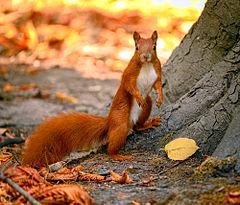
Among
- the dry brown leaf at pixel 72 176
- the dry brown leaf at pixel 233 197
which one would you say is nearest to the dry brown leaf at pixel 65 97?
the dry brown leaf at pixel 72 176

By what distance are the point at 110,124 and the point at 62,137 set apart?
39 cm

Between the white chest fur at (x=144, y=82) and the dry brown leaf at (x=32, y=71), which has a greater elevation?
the white chest fur at (x=144, y=82)

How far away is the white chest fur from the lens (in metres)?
2.91

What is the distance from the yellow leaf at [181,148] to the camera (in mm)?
2414

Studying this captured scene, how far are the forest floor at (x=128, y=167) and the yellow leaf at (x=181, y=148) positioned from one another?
4 cm

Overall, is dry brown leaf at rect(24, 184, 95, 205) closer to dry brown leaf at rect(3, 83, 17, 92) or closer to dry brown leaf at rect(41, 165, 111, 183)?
dry brown leaf at rect(41, 165, 111, 183)

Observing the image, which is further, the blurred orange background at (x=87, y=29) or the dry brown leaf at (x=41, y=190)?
the blurred orange background at (x=87, y=29)

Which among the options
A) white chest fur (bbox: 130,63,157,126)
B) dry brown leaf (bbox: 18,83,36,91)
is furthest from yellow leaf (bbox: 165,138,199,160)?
dry brown leaf (bbox: 18,83,36,91)

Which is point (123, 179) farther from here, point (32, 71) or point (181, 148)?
point (32, 71)

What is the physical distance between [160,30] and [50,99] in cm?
286

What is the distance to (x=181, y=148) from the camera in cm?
247

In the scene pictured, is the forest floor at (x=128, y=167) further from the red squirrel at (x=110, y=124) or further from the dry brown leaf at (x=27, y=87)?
the red squirrel at (x=110, y=124)

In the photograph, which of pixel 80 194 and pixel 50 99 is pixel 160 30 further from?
pixel 80 194

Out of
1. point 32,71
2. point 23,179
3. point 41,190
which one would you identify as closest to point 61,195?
point 41,190
